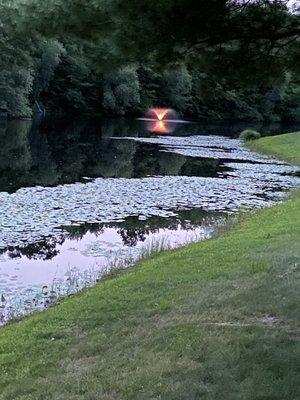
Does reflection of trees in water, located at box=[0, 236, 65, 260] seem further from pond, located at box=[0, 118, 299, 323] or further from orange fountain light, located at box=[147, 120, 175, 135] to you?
orange fountain light, located at box=[147, 120, 175, 135]

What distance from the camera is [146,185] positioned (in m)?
24.2

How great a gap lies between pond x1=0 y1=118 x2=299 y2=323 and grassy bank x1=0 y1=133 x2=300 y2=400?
6.65 feet

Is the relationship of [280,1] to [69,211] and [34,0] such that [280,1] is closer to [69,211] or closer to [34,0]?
[34,0]

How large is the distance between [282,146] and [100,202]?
2607 cm

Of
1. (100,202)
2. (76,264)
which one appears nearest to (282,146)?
(100,202)

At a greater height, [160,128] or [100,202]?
[160,128]

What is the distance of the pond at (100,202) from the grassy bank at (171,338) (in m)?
2.03

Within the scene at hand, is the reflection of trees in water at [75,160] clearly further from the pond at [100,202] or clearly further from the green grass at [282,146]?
the green grass at [282,146]

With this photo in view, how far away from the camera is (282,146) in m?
43.0

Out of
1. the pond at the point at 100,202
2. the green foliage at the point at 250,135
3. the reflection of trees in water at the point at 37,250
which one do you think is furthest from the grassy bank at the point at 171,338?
the green foliage at the point at 250,135

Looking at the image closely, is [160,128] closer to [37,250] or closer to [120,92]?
[120,92]

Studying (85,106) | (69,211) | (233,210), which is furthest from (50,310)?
(85,106)

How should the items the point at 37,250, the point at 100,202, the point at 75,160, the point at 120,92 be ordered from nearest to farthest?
1. the point at 37,250
2. the point at 100,202
3. the point at 75,160
4. the point at 120,92

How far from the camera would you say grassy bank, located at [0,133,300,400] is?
547 cm
